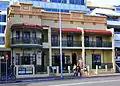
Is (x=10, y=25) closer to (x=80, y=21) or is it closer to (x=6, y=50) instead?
(x=6, y=50)

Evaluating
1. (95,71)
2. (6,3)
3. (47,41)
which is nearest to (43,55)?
(47,41)

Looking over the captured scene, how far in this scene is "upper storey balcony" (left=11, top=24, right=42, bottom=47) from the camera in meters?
42.3

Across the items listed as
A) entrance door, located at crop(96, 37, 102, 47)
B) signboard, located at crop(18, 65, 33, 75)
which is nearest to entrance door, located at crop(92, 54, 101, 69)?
entrance door, located at crop(96, 37, 102, 47)

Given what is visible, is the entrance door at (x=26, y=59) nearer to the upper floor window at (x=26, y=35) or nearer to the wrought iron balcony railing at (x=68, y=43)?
the upper floor window at (x=26, y=35)

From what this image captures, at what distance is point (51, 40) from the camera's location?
4581cm

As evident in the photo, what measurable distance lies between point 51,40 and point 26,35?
4.24 m

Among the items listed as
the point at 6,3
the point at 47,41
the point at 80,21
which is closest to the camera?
the point at 47,41

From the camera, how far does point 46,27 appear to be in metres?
44.6

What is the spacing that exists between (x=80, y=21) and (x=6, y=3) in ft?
85.3

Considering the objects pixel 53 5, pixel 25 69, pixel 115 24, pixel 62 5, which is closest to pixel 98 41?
pixel 115 24

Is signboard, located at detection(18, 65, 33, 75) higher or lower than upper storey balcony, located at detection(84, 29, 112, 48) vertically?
lower

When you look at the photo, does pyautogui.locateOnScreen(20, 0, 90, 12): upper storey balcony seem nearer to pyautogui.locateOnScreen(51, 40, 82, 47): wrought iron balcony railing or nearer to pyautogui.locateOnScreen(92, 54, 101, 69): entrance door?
pyautogui.locateOnScreen(92, 54, 101, 69): entrance door

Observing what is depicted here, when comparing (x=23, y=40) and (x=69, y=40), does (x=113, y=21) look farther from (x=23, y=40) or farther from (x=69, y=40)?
(x=23, y=40)

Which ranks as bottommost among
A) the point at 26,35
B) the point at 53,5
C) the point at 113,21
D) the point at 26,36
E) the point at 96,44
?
the point at 96,44
